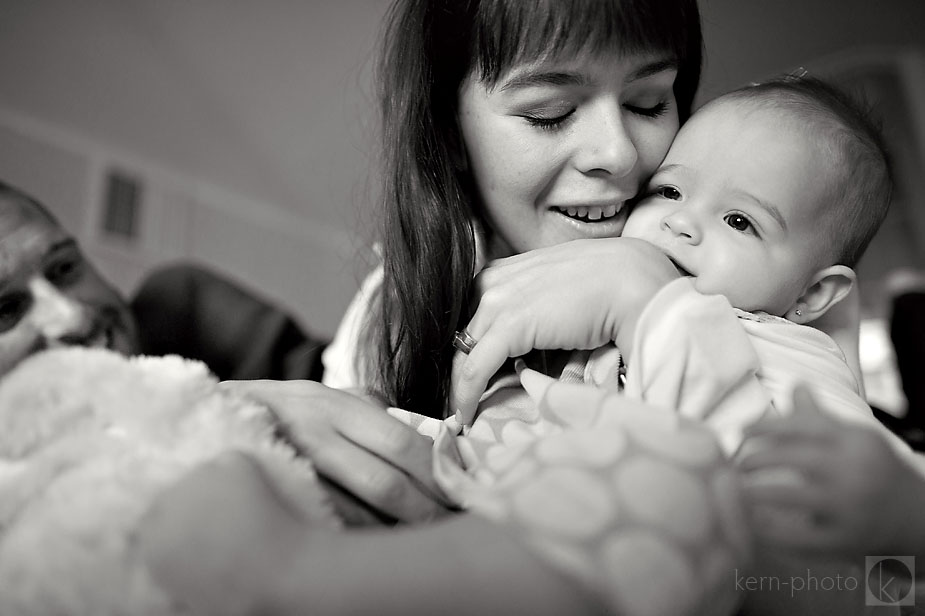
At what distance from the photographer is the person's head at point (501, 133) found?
74 centimetres

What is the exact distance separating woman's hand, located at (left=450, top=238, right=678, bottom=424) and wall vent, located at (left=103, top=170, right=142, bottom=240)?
9.57 ft

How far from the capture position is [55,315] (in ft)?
3.80

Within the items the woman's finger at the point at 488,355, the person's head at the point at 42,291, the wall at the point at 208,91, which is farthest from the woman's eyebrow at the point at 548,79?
the wall at the point at 208,91

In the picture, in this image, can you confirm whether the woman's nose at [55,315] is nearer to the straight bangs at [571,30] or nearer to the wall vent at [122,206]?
the straight bangs at [571,30]

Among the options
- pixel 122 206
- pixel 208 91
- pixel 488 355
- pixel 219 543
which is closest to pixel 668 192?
pixel 488 355

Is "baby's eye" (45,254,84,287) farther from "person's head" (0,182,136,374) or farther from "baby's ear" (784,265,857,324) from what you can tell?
"baby's ear" (784,265,857,324)

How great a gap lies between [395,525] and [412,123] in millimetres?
562

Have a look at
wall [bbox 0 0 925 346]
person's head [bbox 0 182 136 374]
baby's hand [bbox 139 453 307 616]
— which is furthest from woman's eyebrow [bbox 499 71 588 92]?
wall [bbox 0 0 925 346]

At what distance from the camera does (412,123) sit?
0.89 metres

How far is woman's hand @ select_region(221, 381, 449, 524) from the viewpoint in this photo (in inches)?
20.3

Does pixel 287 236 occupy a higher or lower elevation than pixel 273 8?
lower

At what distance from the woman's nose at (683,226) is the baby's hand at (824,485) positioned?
0.31 m

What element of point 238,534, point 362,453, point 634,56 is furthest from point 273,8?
point 238,534

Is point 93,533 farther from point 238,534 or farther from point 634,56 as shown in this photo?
point 634,56
